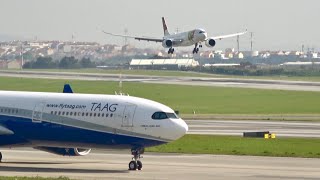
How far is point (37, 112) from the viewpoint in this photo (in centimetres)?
5362

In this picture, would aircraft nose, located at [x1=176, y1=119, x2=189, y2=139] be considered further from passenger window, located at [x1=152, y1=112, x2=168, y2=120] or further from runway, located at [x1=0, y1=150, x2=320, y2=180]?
runway, located at [x1=0, y1=150, x2=320, y2=180]

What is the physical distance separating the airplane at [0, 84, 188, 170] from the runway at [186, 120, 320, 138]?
2895cm

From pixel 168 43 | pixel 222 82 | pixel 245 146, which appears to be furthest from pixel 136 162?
pixel 222 82

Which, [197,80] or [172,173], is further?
[197,80]

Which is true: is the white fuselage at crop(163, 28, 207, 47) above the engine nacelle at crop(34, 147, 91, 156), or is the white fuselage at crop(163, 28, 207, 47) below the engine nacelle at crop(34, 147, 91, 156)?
above

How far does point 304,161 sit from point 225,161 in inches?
179

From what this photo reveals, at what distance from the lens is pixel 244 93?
151125 mm

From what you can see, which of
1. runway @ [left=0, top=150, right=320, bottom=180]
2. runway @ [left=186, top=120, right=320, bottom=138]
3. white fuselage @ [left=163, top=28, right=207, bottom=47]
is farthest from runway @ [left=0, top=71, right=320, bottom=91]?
runway @ [left=0, top=150, right=320, bottom=180]

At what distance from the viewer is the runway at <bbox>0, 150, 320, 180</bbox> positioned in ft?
159

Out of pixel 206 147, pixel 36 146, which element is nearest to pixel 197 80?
pixel 206 147

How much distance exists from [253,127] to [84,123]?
40.8m

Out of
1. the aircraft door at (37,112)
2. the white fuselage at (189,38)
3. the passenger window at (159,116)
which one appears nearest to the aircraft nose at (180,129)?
the passenger window at (159,116)

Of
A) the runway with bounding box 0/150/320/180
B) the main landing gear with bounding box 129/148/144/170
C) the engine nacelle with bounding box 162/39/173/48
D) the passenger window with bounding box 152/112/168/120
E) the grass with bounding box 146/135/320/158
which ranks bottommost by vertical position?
the grass with bounding box 146/135/320/158

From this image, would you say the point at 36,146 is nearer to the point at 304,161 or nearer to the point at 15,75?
the point at 304,161
